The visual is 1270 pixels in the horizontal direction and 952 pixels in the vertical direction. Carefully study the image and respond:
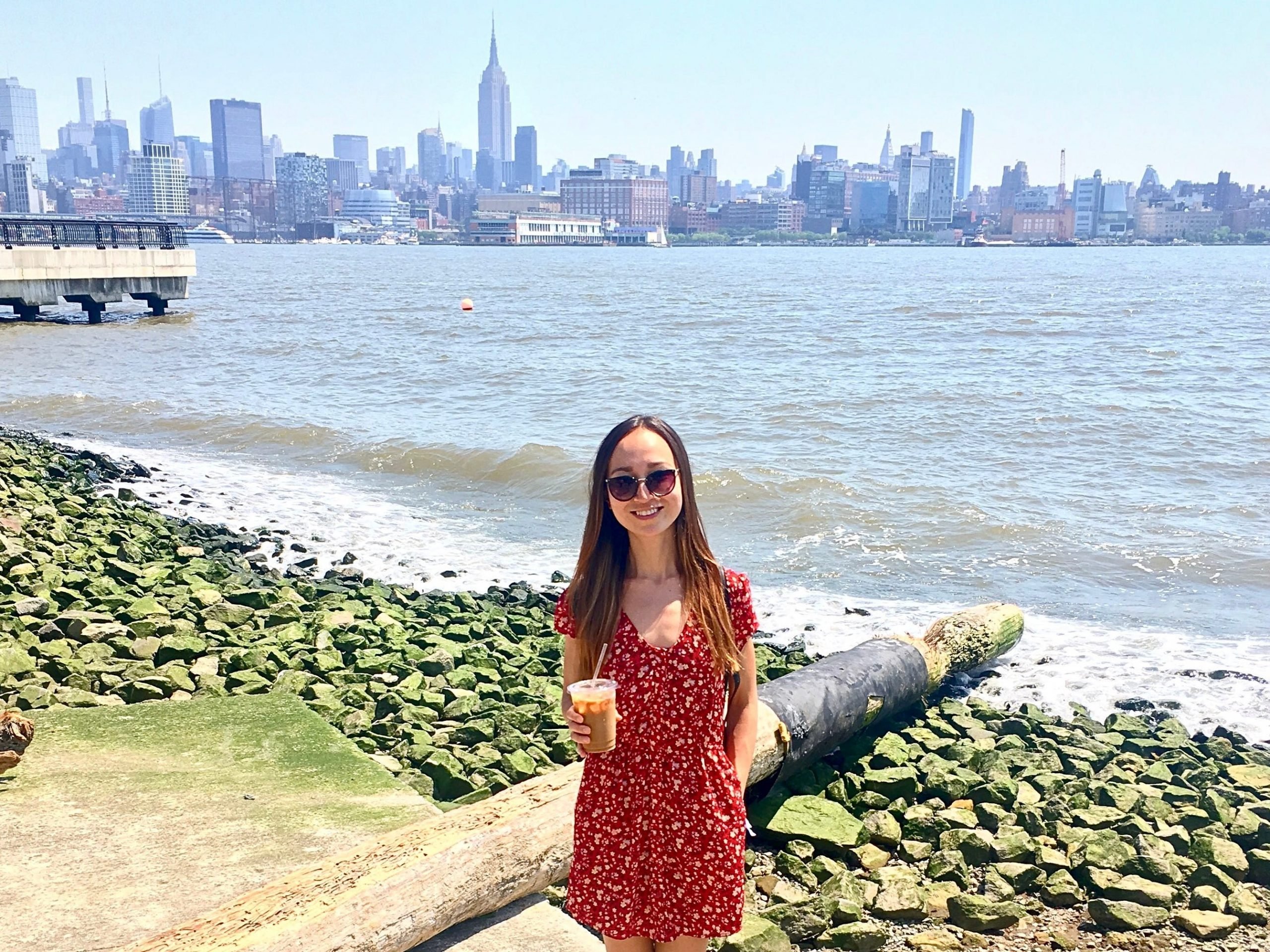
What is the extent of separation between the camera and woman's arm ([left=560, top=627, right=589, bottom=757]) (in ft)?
9.89

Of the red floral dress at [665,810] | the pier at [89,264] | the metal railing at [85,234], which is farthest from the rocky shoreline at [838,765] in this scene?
the metal railing at [85,234]

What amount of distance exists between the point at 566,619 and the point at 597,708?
13.6 inches

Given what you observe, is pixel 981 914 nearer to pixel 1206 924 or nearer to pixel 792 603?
pixel 1206 924

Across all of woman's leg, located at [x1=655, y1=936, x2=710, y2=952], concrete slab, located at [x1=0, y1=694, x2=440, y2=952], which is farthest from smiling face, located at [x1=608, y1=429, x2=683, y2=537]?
concrete slab, located at [x1=0, y1=694, x2=440, y2=952]

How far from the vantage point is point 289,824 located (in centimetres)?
476

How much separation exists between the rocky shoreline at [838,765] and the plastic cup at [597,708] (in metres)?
1.99

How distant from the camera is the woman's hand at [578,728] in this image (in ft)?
9.87

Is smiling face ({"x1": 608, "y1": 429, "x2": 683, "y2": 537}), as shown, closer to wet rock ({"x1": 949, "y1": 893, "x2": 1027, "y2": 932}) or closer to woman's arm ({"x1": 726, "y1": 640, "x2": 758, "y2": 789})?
woman's arm ({"x1": 726, "y1": 640, "x2": 758, "y2": 789})

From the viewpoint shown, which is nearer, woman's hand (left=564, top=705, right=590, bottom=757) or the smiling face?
woman's hand (left=564, top=705, right=590, bottom=757)

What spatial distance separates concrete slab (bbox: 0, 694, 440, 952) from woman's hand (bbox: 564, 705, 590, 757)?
72.3 inches

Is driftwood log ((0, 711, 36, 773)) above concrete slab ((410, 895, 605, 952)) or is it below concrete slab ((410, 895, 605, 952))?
above

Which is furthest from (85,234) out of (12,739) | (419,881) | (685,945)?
(685,945)

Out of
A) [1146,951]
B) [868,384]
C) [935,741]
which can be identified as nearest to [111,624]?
[935,741]

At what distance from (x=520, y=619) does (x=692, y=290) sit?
6567cm
